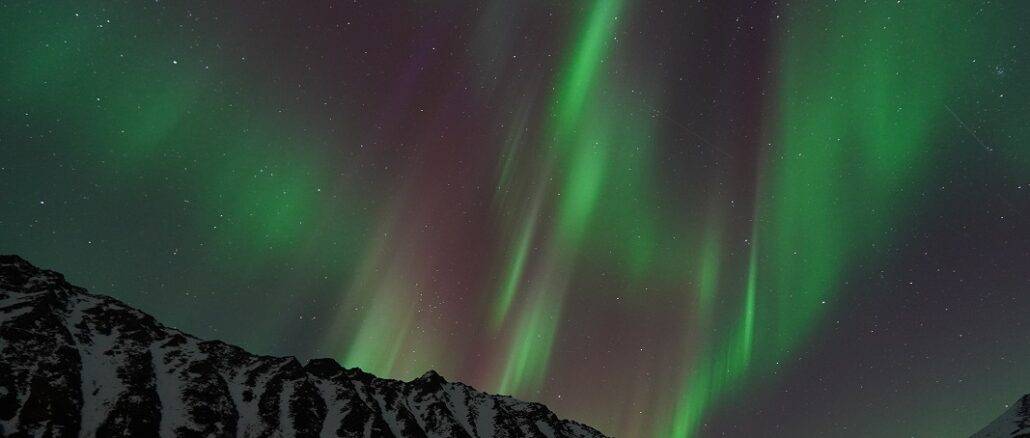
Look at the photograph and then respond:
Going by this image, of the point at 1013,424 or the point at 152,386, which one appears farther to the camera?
the point at 1013,424

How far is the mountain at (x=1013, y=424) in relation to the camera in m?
135

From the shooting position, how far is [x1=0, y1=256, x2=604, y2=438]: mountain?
4136 inches

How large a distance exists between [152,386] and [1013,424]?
7945 inches

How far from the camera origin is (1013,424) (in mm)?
141250

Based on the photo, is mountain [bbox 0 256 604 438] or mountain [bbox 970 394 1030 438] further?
mountain [bbox 970 394 1030 438]

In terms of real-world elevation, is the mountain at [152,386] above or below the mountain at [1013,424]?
below

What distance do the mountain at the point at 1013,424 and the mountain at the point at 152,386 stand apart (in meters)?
123

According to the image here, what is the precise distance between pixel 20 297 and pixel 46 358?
26.2m

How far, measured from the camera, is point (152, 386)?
12131 centimetres

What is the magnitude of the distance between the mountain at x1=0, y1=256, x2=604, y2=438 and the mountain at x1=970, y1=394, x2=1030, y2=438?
123 meters

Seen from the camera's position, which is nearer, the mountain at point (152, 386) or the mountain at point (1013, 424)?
the mountain at point (152, 386)

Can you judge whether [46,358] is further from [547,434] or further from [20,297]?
[547,434]

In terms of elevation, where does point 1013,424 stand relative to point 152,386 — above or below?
above

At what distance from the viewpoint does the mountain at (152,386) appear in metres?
105
